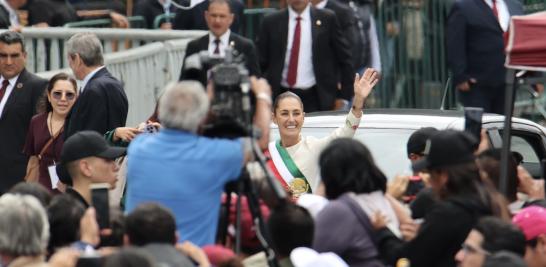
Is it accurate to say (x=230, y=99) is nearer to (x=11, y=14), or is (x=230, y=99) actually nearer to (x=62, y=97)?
(x=62, y=97)

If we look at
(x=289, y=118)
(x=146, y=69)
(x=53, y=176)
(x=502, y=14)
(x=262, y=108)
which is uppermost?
(x=262, y=108)

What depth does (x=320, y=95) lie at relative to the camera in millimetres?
17781

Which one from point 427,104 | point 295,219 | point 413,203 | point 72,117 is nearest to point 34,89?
point 72,117

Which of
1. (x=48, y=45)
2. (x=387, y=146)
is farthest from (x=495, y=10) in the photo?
(x=387, y=146)

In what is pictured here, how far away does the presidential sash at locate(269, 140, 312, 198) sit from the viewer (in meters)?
13.0

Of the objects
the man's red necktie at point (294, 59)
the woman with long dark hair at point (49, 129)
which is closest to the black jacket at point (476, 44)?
the man's red necktie at point (294, 59)

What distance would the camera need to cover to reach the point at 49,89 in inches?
562

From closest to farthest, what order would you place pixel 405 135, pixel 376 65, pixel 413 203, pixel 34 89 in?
pixel 413 203
pixel 405 135
pixel 34 89
pixel 376 65

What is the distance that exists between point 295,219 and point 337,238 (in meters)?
0.40

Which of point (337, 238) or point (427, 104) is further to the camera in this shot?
point (427, 104)

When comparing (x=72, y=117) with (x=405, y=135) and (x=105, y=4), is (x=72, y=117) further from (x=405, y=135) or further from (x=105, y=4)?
(x=105, y=4)

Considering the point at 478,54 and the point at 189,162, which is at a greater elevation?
the point at 189,162

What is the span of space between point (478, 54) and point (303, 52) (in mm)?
1849

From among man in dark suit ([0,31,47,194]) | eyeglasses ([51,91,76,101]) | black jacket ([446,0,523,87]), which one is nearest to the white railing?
black jacket ([446,0,523,87])
